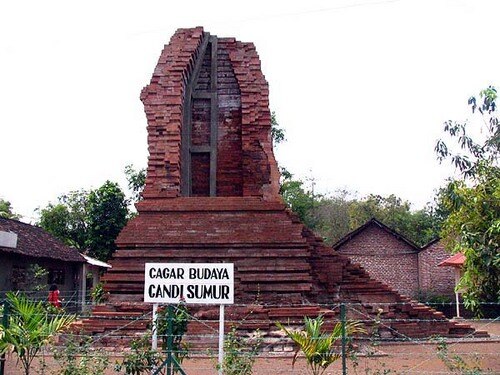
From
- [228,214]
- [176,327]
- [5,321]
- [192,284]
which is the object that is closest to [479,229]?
[228,214]

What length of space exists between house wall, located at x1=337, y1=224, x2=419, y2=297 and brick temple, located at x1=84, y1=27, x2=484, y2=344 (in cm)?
1851

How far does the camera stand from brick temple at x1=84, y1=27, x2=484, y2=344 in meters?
11.2

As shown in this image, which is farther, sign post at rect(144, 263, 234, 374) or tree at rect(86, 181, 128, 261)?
tree at rect(86, 181, 128, 261)

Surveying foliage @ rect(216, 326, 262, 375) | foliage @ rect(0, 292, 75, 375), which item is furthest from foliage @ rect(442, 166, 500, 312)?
foliage @ rect(0, 292, 75, 375)

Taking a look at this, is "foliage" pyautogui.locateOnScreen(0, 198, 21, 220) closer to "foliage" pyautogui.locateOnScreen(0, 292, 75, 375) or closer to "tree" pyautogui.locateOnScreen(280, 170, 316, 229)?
"tree" pyautogui.locateOnScreen(280, 170, 316, 229)

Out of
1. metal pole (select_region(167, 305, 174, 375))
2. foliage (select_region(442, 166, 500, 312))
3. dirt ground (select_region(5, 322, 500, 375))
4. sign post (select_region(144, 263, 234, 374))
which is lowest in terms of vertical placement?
dirt ground (select_region(5, 322, 500, 375))

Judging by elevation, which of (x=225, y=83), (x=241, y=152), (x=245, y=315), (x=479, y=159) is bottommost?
(x=245, y=315)

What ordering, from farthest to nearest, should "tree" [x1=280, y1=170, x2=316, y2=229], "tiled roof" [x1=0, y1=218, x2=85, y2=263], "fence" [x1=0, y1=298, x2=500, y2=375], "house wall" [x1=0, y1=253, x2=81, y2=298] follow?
"tree" [x1=280, y1=170, x2=316, y2=229]
"tiled roof" [x1=0, y1=218, x2=85, y2=263]
"house wall" [x1=0, y1=253, x2=81, y2=298]
"fence" [x1=0, y1=298, x2=500, y2=375]

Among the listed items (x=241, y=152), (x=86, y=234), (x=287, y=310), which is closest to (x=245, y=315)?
(x=287, y=310)

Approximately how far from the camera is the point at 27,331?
7262 millimetres

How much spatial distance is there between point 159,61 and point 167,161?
2454mm

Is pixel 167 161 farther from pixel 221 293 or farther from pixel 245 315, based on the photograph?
pixel 221 293

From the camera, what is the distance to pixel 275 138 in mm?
32719

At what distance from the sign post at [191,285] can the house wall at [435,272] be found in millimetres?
25798
